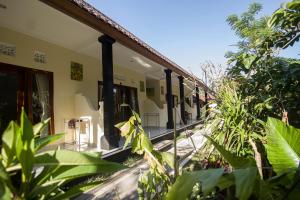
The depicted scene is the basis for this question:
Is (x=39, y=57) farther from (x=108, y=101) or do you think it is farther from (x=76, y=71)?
(x=108, y=101)

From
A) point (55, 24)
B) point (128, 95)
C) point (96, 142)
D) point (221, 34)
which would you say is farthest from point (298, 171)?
point (128, 95)

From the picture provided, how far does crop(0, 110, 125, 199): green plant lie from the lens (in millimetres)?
740

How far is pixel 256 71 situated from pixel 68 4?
3.37 meters

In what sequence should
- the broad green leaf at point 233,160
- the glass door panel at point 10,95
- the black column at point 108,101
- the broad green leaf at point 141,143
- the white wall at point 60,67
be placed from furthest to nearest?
the black column at point 108,101 < the white wall at point 60,67 < the glass door panel at point 10,95 < the broad green leaf at point 141,143 < the broad green leaf at point 233,160

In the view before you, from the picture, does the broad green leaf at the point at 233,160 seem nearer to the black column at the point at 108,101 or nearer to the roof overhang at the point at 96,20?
the roof overhang at the point at 96,20

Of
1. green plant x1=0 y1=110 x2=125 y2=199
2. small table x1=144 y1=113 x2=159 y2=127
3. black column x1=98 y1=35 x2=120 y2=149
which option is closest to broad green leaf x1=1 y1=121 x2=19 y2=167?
green plant x1=0 y1=110 x2=125 y2=199

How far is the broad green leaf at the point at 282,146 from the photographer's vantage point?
3.22 ft

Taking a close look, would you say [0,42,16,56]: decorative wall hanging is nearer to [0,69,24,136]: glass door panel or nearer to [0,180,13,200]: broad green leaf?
[0,69,24,136]: glass door panel

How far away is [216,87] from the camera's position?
402 centimetres

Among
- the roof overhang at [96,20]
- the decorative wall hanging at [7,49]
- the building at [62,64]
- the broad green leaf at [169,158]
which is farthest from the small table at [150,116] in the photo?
the broad green leaf at [169,158]

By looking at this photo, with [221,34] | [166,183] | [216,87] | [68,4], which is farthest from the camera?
[221,34]

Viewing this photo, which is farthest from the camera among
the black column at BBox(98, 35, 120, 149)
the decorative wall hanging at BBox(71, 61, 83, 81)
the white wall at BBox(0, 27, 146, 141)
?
the decorative wall hanging at BBox(71, 61, 83, 81)

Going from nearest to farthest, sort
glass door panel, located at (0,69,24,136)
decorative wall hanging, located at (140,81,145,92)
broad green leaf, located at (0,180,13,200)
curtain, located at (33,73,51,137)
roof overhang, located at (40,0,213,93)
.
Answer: broad green leaf, located at (0,180,13,200)
roof overhang, located at (40,0,213,93)
glass door panel, located at (0,69,24,136)
curtain, located at (33,73,51,137)
decorative wall hanging, located at (140,81,145,92)

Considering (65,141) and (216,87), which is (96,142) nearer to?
(65,141)
